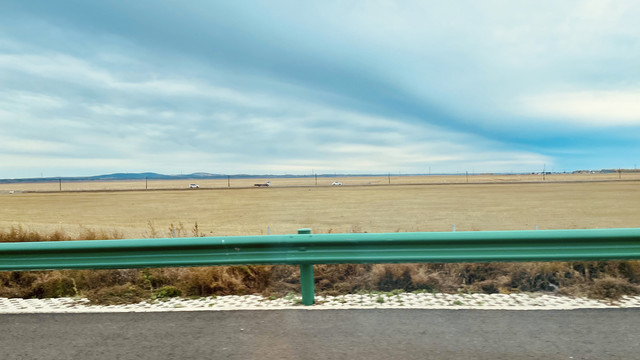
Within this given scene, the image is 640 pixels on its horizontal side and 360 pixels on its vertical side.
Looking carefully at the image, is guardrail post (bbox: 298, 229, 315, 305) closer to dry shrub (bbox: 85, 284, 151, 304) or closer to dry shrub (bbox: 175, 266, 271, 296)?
dry shrub (bbox: 175, 266, 271, 296)

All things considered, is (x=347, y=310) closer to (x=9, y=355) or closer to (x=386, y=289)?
(x=386, y=289)

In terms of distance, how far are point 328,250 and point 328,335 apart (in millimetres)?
1111

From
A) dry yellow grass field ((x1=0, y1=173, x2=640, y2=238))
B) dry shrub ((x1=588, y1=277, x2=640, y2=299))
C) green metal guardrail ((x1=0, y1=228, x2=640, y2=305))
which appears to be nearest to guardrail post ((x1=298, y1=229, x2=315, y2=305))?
green metal guardrail ((x1=0, y1=228, x2=640, y2=305))

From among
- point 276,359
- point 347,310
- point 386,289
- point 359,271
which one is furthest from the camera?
point 359,271

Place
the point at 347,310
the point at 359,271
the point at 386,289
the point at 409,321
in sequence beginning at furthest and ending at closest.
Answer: the point at 359,271, the point at 386,289, the point at 347,310, the point at 409,321

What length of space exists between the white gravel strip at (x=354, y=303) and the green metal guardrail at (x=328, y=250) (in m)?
0.48

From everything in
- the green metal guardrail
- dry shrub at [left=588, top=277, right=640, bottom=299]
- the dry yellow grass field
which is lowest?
the dry yellow grass field

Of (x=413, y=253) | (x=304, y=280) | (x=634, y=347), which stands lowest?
(x=634, y=347)

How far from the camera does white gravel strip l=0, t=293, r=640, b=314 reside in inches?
182

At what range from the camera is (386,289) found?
5.48 metres

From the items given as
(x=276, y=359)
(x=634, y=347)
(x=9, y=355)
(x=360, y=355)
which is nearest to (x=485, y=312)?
(x=634, y=347)

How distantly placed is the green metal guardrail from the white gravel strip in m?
0.48

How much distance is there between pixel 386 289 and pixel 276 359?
96.1 inches

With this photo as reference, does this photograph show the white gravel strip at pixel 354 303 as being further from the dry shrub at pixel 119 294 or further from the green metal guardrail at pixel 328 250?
the green metal guardrail at pixel 328 250
